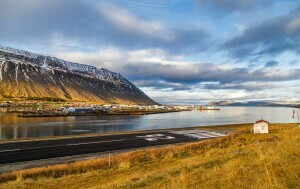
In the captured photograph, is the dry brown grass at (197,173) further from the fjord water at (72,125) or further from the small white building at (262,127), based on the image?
the fjord water at (72,125)

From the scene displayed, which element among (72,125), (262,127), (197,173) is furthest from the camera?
(72,125)

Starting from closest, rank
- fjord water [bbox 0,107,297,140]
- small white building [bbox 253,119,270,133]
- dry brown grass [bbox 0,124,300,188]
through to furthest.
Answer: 1. dry brown grass [bbox 0,124,300,188]
2. small white building [bbox 253,119,270,133]
3. fjord water [bbox 0,107,297,140]

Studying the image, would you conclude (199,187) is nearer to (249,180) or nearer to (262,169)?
(249,180)

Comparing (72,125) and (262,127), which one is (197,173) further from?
(72,125)

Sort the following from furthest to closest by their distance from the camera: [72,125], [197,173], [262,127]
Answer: [72,125], [262,127], [197,173]

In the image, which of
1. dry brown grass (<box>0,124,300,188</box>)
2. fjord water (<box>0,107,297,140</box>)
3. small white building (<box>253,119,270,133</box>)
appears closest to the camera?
dry brown grass (<box>0,124,300,188</box>)

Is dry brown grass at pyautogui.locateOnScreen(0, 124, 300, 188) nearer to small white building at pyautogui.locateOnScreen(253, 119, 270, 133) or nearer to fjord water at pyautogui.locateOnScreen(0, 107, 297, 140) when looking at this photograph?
small white building at pyautogui.locateOnScreen(253, 119, 270, 133)

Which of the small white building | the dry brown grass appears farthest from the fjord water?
the dry brown grass

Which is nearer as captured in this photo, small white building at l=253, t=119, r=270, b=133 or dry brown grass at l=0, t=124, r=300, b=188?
dry brown grass at l=0, t=124, r=300, b=188

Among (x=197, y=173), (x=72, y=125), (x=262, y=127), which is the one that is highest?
(x=197, y=173)

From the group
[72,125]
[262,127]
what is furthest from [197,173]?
[72,125]

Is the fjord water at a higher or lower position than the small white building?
lower

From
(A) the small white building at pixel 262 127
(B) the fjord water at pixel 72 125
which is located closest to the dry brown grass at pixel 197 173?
(A) the small white building at pixel 262 127

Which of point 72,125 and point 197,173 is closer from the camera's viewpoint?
point 197,173
